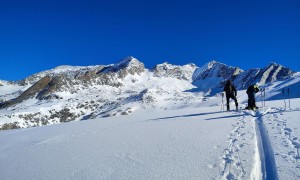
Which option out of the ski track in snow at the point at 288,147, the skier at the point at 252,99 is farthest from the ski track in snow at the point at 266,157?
the skier at the point at 252,99

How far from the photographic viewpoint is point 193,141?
390 inches

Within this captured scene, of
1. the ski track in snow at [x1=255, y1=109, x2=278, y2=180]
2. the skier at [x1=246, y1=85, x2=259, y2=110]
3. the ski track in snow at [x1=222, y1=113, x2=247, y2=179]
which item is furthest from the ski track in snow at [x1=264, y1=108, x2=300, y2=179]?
the skier at [x1=246, y1=85, x2=259, y2=110]

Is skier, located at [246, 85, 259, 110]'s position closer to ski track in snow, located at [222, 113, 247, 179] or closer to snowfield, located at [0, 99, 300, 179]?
snowfield, located at [0, 99, 300, 179]

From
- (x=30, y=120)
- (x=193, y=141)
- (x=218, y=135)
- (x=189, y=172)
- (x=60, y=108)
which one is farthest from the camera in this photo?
(x=60, y=108)

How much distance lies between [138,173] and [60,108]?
198m

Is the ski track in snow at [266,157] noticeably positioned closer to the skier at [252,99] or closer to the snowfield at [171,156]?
the snowfield at [171,156]

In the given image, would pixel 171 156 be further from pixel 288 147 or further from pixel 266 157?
pixel 288 147

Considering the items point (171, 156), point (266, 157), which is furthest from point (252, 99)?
point (171, 156)

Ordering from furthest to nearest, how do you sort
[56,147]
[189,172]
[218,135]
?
[56,147], [218,135], [189,172]

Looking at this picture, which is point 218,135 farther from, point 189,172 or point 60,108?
point 60,108

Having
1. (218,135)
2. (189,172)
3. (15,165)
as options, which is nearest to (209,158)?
(189,172)

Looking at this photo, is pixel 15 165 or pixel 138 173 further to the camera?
pixel 15 165

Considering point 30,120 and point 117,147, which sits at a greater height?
point 117,147

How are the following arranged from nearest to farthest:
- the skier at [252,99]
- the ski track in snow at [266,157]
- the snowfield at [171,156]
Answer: the ski track in snow at [266,157], the snowfield at [171,156], the skier at [252,99]
